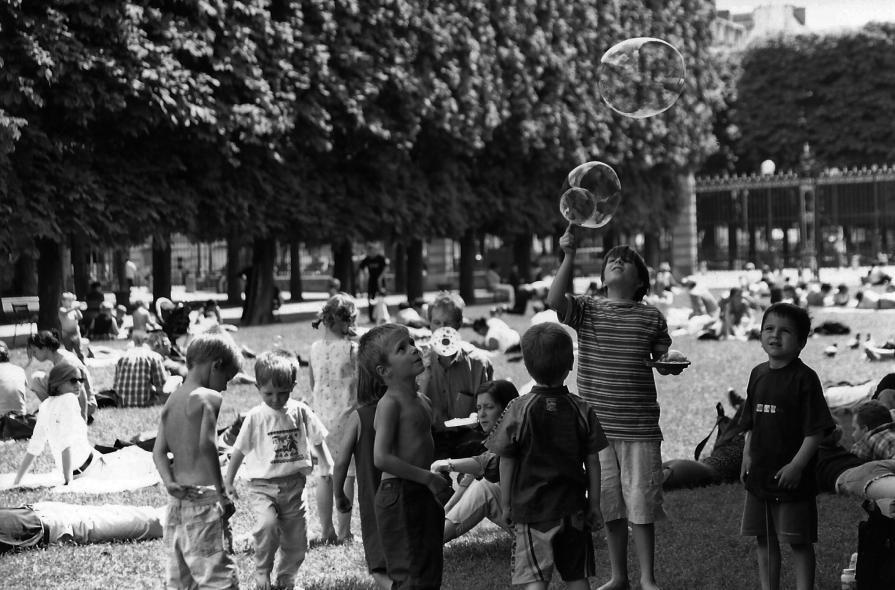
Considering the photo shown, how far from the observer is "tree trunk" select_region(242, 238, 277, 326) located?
3158 centimetres

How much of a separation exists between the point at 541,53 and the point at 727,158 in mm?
31822

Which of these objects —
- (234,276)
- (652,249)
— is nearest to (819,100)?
(652,249)

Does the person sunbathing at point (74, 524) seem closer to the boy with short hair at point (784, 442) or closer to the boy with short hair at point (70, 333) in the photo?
the boy with short hair at point (784, 442)

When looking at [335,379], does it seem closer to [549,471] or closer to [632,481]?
[632,481]

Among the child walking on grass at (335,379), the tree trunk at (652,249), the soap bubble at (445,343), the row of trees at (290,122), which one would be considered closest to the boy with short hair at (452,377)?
the soap bubble at (445,343)

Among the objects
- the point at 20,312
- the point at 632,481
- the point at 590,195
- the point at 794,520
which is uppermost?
the point at 590,195

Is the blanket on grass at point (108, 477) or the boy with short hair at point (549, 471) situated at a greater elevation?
the boy with short hair at point (549, 471)

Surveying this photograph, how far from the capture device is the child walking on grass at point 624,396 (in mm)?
6535

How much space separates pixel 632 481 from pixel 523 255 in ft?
123

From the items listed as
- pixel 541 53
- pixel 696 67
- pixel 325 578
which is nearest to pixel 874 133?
pixel 696 67

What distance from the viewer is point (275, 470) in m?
7.04

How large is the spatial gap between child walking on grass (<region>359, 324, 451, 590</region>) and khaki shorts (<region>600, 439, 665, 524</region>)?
1159 mm

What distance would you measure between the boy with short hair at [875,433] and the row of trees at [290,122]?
16801 millimetres

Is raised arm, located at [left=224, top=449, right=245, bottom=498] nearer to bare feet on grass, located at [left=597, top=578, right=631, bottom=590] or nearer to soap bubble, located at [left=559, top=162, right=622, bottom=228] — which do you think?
bare feet on grass, located at [left=597, top=578, right=631, bottom=590]
